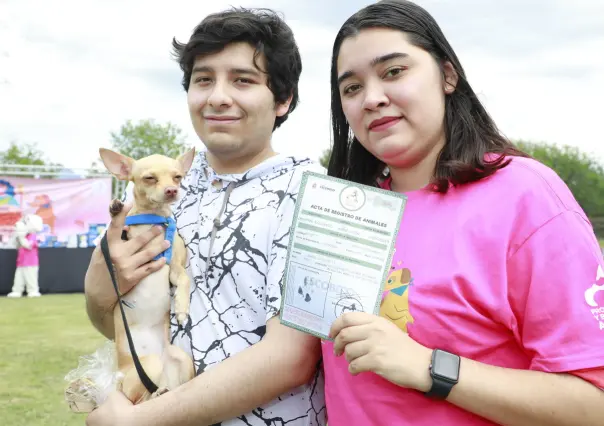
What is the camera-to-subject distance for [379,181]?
2.13 meters

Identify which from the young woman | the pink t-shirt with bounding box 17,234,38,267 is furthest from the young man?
the pink t-shirt with bounding box 17,234,38,267

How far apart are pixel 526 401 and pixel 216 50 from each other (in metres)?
1.62

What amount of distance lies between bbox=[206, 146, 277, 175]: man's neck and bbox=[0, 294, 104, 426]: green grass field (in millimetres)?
4363

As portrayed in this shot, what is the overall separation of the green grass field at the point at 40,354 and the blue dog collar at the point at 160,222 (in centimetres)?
406

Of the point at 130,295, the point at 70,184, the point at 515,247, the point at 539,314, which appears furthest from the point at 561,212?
the point at 70,184

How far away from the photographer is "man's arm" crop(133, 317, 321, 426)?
1.99 m

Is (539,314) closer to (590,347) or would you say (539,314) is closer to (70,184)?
(590,347)

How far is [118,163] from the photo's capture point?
2.71 m

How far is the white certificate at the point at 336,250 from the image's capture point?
1632mm

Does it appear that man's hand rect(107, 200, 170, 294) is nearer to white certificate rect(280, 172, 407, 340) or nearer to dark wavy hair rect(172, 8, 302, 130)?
dark wavy hair rect(172, 8, 302, 130)

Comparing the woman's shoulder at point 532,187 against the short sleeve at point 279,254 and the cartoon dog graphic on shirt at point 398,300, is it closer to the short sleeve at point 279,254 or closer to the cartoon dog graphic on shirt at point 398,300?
the cartoon dog graphic on shirt at point 398,300

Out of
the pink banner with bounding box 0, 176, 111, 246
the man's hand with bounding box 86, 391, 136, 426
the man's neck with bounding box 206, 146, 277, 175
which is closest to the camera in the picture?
the man's hand with bounding box 86, 391, 136, 426

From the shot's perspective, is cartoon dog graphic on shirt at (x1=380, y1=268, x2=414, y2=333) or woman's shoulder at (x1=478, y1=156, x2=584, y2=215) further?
cartoon dog graphic on shirt at (x1=380, y1=268, x2=414, y2=333)

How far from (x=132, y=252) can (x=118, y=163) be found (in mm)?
496
